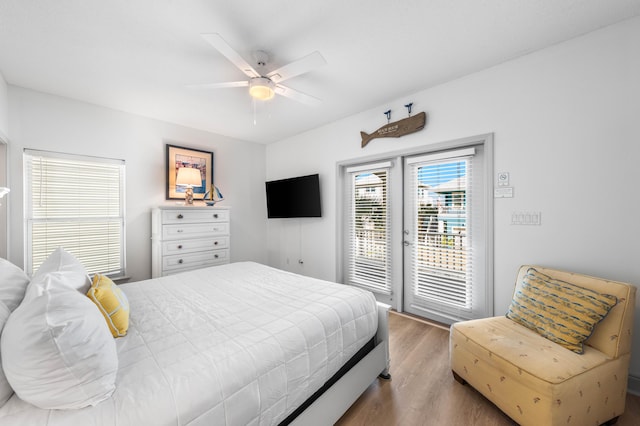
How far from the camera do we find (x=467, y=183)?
2.61m

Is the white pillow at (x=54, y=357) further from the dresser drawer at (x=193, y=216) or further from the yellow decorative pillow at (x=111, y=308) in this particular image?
the dresser drawer at (x=193, y=216)

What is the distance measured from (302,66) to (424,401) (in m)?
2.52

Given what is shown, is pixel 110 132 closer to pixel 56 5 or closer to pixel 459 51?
pixel 56 5

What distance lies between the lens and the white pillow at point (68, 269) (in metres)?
1.30

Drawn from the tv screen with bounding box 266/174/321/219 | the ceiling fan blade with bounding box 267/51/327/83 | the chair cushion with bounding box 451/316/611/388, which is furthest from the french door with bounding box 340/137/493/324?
the ceiling fan blade with bounding box 267/51/327/83

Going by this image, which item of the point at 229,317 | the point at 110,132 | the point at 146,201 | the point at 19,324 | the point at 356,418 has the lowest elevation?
the point at 356,418

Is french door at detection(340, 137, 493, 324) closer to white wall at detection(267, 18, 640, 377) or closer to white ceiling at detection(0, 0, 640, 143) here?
white wall at detection(267, 18, 640, 377)

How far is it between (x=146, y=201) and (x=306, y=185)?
225 centimetres

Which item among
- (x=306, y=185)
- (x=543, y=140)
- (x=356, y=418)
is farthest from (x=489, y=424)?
(x=306, y=185)

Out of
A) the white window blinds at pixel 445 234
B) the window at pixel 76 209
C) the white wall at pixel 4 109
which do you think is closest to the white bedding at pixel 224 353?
the white window blinds at pixel 445 234

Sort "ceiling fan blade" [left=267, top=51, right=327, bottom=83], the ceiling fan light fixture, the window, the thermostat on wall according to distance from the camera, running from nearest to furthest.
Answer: "ceiling fan blade" [left=267, top=51, right=327, bottom=83]
the ceiling fan light fixture
the thermostat on wall
the window

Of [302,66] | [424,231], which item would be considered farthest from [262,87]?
[424,231]

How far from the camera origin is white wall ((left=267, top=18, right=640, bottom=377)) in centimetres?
179

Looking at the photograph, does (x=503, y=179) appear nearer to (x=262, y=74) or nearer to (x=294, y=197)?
(x=262, y=74)
